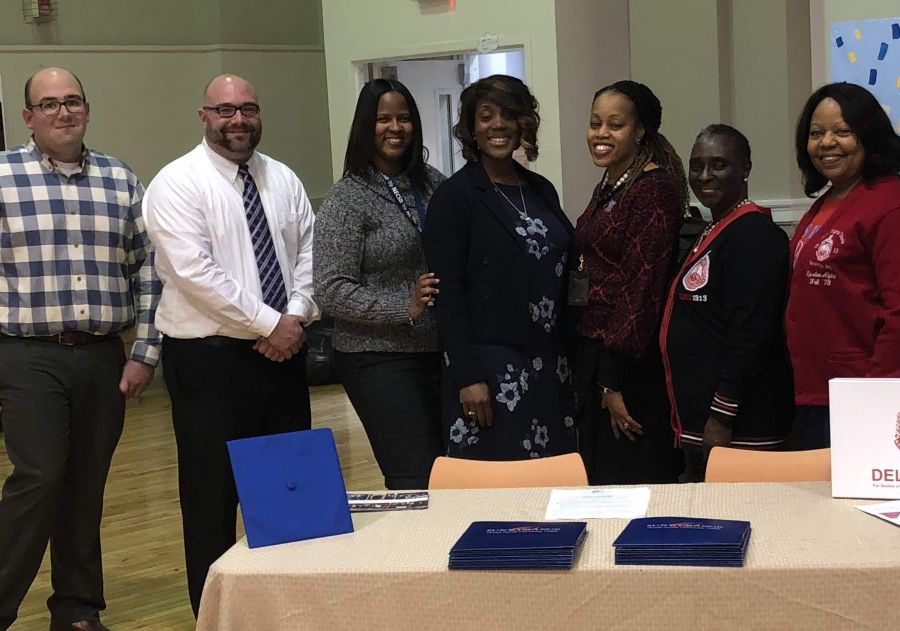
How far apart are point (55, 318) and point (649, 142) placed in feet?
6.41

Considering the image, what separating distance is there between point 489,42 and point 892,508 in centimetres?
437

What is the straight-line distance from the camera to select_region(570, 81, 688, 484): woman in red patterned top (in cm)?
359

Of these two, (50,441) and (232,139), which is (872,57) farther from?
(50,441)

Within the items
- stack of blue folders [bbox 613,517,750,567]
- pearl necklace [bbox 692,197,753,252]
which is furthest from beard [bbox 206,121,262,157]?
stack of blue folders [bbox 613,517,750,567]

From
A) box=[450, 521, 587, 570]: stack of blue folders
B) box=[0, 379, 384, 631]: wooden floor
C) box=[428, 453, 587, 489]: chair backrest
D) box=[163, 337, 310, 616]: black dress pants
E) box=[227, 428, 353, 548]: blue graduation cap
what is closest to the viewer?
box=[450, 521, 587, 570]: stack of blue folders

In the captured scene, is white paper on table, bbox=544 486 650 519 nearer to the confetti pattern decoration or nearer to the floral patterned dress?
the floral patterned dress

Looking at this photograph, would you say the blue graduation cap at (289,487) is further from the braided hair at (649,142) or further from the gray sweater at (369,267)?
the braided hair at (649,142)

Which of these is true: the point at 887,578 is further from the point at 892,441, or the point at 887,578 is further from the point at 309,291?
the point at 309,291

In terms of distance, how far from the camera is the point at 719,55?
20.6ft

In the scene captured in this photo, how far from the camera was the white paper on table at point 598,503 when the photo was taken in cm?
262

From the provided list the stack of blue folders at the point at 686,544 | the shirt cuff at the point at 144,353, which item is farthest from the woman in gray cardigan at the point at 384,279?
the stack of blue folders at the point at 686,544

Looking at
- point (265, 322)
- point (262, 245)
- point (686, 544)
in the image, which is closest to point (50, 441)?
point (265, 322)

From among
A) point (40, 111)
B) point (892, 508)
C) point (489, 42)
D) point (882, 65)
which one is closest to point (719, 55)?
point (489, 42)

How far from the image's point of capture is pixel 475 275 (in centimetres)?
362
